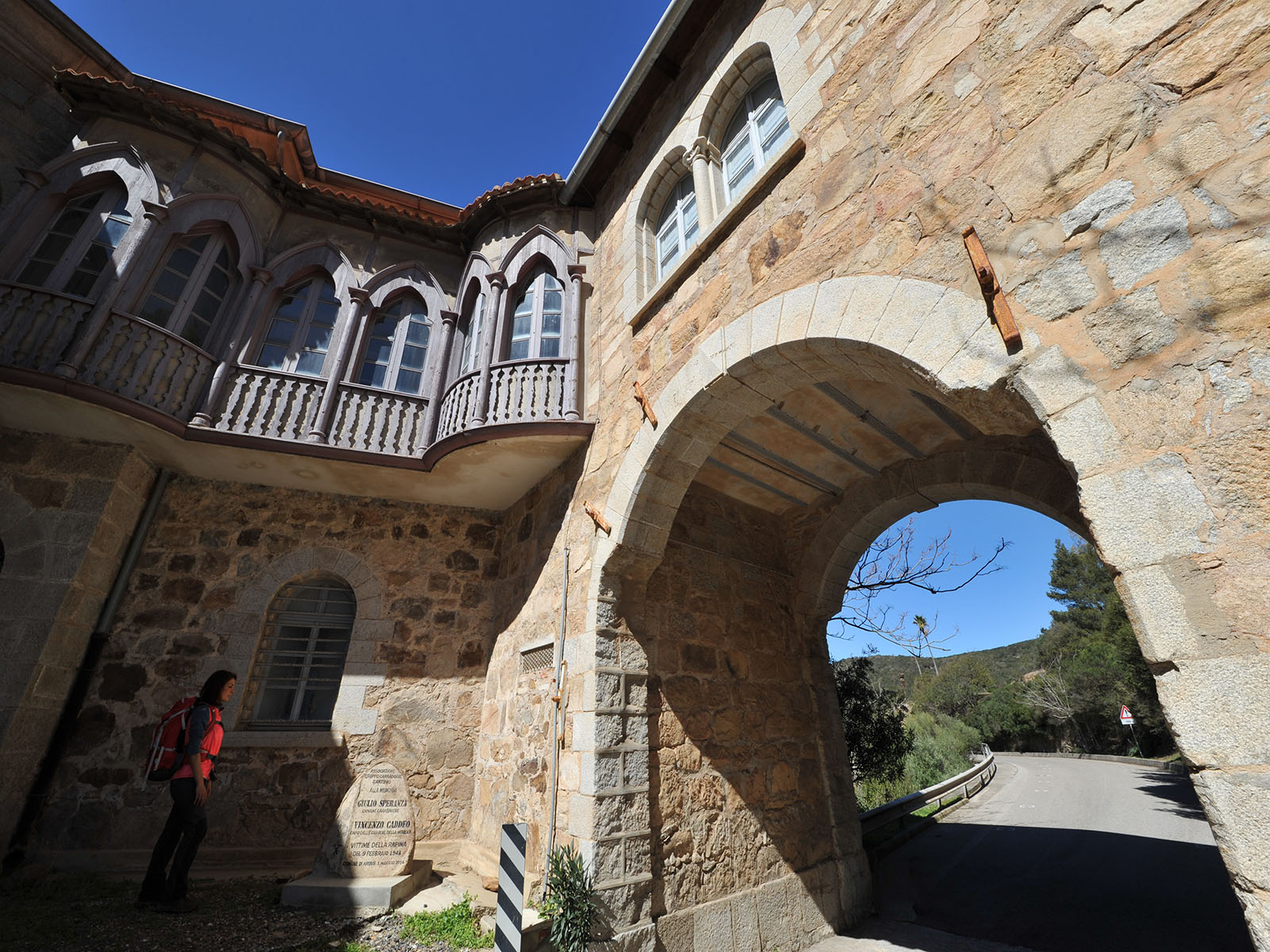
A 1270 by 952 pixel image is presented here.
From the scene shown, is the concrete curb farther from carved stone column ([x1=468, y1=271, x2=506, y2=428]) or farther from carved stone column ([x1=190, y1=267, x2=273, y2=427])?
carved stone column ([x1=190, y1=267, x2=273, y2=427])

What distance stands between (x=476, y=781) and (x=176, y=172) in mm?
7378

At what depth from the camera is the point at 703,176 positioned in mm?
4723

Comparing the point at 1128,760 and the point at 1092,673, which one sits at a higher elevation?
the point at 1092,673

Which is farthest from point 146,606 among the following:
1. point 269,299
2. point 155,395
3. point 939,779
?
point 939,779

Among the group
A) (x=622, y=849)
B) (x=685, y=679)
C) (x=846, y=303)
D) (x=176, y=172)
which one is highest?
(x=176, y=172)

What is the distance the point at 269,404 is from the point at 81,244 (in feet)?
7.69

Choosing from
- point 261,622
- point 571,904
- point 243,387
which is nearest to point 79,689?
point 261,622

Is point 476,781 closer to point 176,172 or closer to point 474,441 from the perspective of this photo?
point 474,441

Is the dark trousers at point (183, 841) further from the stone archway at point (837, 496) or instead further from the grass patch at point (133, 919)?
the stone archway at point (837, 496)

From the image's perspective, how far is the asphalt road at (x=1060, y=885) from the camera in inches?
176

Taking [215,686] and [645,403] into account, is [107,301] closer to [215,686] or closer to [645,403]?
[215,686]

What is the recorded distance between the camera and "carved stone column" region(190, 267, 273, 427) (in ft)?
18.2

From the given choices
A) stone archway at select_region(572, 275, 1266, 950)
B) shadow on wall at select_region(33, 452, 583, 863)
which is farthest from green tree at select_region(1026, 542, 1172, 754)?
shadow on wall at select_region(33, 452, 583, 863)

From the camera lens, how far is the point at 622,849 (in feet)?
11.9
